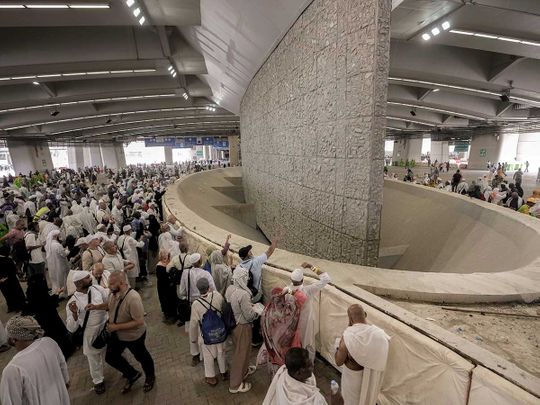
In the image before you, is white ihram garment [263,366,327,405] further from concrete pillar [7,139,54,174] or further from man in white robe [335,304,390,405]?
concrete pillar [7,139,54,174]

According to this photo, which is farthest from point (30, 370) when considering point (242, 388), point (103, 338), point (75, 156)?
point (75, 156)

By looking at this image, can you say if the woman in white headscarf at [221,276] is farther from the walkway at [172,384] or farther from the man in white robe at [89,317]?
the man in white robe at [89,317]

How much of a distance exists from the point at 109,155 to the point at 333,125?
48.6 metres

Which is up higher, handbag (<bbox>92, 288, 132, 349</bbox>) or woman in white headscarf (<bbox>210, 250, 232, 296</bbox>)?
woman in white headscarf (<bbox>210, 250, 232, 296</bbox>)

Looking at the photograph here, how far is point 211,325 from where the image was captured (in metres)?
3.47

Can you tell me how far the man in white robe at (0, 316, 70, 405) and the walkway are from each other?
0.92 m

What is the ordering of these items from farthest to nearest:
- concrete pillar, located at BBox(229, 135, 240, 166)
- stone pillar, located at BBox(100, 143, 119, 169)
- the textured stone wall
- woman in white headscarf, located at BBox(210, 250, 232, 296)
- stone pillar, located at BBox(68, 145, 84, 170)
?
stone pillar, located at BBox(100, 143, 119, 169)
concrete pillar, located at BBox(229, 135, 240, 166)
stone pillar, located at BBox(68, 145, 84, 170)
the textured stone wall
woman in white headscarf, located at BBox(210, 250, 232, 296)

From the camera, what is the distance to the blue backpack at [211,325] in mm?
3463

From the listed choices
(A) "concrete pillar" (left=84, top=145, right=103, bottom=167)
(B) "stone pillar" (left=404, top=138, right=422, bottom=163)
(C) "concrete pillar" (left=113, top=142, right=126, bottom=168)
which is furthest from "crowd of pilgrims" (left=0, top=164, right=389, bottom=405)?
(C) "concrete pillar" (left=113, top=142, right=126, bottom=168)

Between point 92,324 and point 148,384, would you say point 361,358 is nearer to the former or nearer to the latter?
point 148,384

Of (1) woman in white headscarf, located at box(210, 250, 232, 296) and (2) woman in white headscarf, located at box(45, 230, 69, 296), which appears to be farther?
(2) woman in white headscarf, located at box(45, 230, 69, 296)

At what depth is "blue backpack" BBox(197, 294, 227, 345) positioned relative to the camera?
346 centimetres

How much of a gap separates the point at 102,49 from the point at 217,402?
475 inches

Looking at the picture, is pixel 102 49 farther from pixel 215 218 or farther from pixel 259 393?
pixel 259 393
